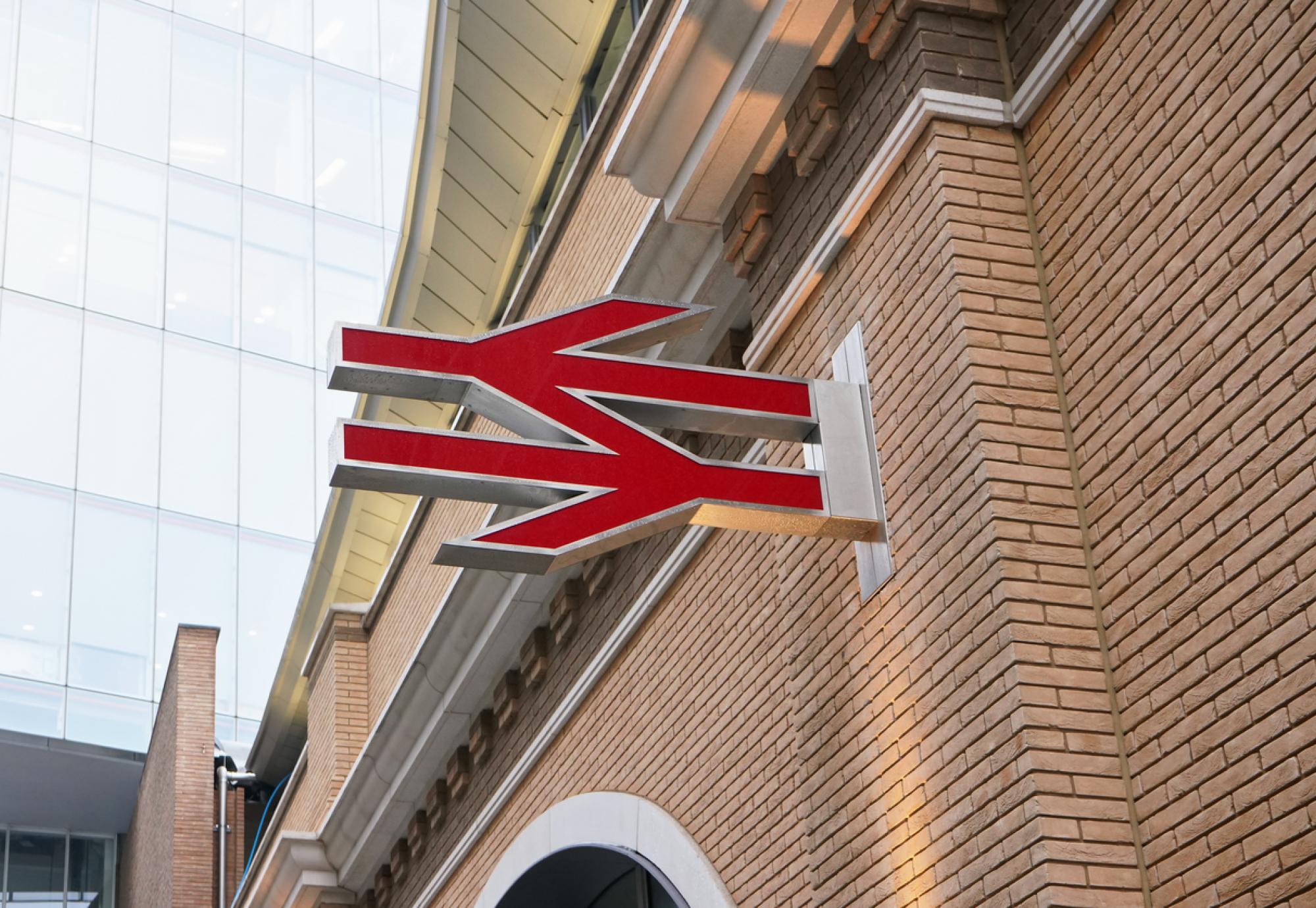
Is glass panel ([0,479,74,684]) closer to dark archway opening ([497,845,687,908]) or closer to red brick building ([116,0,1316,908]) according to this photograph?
dark archway opening ([497,845,687,908])

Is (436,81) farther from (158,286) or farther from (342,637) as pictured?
(158,286)

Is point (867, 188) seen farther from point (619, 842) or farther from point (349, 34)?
point (349, 34)

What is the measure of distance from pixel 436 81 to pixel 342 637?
16.9ft

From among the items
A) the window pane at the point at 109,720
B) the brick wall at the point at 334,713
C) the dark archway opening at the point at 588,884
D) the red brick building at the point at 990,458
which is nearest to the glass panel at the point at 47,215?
the window pane at the point at 109,720

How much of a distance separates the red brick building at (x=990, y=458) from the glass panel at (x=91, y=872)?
27.2 meters

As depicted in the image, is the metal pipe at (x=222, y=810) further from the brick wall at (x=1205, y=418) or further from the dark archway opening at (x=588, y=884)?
the brick wall at (x=1205, y=418)

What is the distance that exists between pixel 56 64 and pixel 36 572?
42.4ft

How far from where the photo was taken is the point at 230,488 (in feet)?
123

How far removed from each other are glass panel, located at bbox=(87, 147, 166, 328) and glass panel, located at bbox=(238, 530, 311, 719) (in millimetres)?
5903

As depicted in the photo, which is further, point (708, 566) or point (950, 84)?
point (708, 566)

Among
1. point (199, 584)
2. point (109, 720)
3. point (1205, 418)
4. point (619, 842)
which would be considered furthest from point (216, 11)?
point (1205, 418)

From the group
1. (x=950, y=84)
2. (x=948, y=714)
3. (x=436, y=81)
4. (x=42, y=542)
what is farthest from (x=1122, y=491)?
(x=42, y=542)

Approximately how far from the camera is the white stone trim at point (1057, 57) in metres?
5.57

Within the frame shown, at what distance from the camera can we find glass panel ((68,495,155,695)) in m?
32.8
